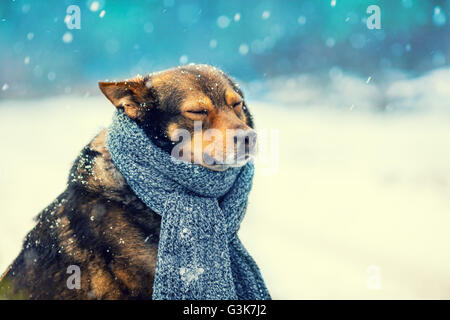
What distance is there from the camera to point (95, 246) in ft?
5.98

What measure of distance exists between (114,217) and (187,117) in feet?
2.15

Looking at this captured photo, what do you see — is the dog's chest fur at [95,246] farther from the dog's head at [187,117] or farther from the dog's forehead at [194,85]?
the dog's forehead at [194,85]

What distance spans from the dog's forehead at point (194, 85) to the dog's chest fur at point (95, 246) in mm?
516

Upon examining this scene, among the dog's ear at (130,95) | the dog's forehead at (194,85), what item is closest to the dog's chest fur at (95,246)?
the dog's ear at (130,95)

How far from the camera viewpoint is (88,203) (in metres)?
1.87

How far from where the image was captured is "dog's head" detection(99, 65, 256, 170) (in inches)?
72.0

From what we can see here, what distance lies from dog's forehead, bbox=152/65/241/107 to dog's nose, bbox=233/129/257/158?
25 centimetres

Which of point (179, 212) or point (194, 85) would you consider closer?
point (179, 212)

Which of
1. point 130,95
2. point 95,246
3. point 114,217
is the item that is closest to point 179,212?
point 114,217

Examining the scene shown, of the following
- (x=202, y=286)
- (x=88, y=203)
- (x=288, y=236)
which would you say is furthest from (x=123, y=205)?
(x=288, y=236)

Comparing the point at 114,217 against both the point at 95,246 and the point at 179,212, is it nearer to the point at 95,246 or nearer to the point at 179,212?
the point at 95,246

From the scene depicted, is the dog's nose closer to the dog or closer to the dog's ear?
the dog

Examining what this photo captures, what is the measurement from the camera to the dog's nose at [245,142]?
1.81 m

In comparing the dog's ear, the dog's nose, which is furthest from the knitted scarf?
the dog's nose
